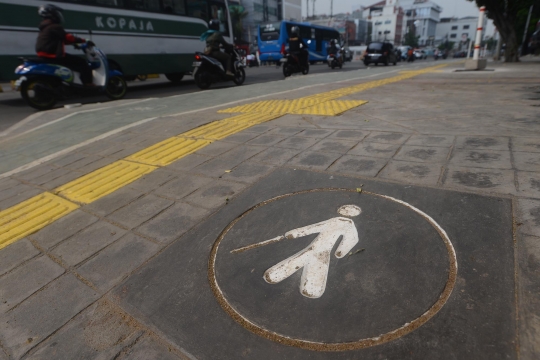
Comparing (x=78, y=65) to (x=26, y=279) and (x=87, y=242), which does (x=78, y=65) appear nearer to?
(x=87, y=242)

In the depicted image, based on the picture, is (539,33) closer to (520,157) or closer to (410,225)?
(520,157)

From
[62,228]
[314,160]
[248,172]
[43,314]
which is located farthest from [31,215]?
[314,160]

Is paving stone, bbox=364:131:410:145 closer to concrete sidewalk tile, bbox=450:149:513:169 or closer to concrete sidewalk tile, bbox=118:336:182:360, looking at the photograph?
concrete sidewalk tile, bbox=450:149:513:169

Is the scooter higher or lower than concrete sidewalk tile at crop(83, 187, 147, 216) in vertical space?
higher

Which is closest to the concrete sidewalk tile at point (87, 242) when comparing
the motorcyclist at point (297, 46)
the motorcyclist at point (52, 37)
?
the motorcyclist at point (52, 37)

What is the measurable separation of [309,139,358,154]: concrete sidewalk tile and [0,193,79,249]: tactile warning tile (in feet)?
7.96

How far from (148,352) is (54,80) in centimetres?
876

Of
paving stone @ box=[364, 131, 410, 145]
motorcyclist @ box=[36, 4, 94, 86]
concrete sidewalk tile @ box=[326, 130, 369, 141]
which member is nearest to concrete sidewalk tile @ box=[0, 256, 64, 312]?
concrete sidewalk tile @ box=[326, 130, 369, 141]

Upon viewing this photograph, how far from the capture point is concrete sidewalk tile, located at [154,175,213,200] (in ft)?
9.24

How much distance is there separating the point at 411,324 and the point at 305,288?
1.70 ft

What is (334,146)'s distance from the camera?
11.4ft

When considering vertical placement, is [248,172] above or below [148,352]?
above

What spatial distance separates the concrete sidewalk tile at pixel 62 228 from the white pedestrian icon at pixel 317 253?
1.54 meters

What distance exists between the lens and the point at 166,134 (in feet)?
14.9
